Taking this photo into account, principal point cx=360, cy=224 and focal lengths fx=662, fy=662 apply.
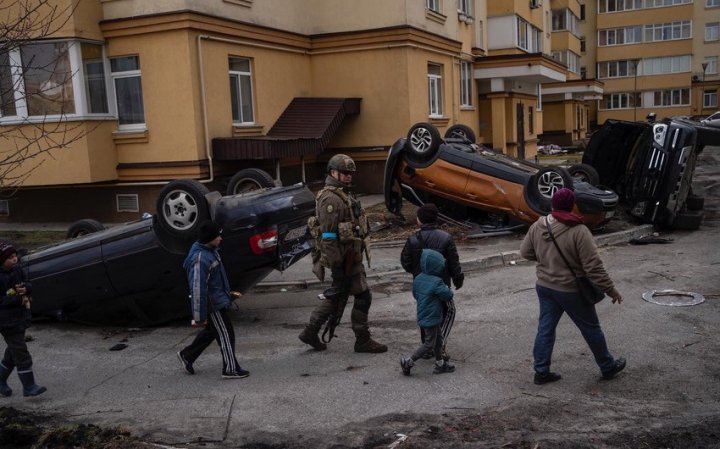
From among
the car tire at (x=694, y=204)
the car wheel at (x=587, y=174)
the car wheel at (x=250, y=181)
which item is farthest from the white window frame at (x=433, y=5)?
the car wheel at (x=250, y=181)

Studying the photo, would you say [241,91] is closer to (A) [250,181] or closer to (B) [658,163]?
(A) [250,181]

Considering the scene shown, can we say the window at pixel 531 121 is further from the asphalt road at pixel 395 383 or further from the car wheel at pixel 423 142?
the asphalt road at pixel 395 383

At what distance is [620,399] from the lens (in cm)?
511

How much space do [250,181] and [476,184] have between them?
397cm

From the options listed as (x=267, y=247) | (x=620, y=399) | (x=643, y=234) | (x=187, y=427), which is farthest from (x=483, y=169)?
(x=187, y=427)

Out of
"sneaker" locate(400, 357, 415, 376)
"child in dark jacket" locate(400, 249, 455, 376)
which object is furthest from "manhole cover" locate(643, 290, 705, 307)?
"sneaker" locate(400, 357, 415, 376)

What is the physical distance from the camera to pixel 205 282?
579cm

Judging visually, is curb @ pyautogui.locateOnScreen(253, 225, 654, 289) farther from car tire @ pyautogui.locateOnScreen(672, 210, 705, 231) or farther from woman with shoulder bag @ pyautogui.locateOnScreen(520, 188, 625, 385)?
woman with shoulder bag @ pyautogui.locateOnScreen(520, 188, 625, 385)

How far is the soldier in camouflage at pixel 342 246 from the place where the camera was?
20.4 ft

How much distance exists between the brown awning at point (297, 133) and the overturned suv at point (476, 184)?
3770mm

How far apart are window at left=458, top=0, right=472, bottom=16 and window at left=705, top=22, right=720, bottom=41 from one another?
133 feet

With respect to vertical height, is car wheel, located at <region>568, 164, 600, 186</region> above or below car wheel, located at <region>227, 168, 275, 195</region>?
below

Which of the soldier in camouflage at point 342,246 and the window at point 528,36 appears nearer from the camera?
the soldier in camouflage at point 342,246

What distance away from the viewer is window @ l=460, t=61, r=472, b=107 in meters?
23.8
